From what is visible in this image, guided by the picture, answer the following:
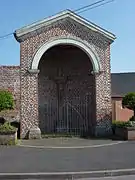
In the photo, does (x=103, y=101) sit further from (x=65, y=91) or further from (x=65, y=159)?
(x=65, y=159)

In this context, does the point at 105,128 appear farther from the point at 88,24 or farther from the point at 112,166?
the point at 112,166

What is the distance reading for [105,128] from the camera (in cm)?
2098

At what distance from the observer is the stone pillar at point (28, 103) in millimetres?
20125

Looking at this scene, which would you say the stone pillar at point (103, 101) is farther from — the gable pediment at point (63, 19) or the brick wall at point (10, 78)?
the brick wall at point (10, 78)

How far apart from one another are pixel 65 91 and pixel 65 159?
12.7 m

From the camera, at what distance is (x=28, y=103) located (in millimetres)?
20312

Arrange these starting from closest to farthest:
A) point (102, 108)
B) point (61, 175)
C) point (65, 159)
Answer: point (61, 175)
point (65, 159)
point (102, 108)

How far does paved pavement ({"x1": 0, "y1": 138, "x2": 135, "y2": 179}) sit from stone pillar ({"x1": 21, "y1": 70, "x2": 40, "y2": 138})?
4.20 metres

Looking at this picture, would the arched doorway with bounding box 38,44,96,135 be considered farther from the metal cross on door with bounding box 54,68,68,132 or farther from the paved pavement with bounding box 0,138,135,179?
the paved pavement with bounding box 0,138,135,179

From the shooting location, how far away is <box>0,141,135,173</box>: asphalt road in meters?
10.8

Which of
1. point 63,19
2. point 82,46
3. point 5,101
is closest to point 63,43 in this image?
point 82,46

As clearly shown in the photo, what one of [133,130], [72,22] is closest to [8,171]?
[133,130]

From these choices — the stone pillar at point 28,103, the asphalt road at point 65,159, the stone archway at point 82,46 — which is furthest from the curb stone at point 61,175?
the stone archway at point 82,46

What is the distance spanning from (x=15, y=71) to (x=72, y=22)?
1045 centimetres
